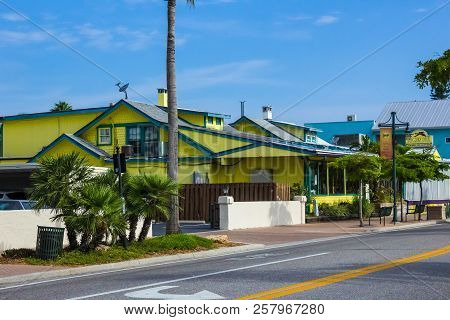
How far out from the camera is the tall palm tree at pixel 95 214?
16734 millimetres

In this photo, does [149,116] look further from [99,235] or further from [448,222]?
[99,235]

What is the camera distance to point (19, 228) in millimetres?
18328

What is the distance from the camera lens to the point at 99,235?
17.3m

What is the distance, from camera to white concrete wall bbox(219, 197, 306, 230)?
2895 cm

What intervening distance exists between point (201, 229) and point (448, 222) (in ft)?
49.0

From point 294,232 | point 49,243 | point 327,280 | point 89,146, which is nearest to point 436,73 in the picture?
point 327,280

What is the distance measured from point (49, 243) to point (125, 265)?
6.25 ft

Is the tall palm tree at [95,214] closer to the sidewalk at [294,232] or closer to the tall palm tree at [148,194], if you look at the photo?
the tall palm tree at [148,194]

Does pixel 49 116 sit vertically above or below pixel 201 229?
above

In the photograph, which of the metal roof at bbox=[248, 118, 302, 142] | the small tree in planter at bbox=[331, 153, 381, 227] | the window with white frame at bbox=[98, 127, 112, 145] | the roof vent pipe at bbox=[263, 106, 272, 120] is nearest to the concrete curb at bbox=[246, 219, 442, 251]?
the small tree in planter at bbox=[331, 153, 381, 227]

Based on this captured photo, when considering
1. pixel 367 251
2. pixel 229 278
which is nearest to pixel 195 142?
pixel 367 251

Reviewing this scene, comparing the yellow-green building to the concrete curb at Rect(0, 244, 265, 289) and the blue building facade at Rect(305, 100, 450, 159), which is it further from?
the blue building facade at Rect(305, 100, 450, 159)

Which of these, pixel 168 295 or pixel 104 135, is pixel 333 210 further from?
pixel 168 295

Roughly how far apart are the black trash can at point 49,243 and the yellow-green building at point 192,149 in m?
21.2
